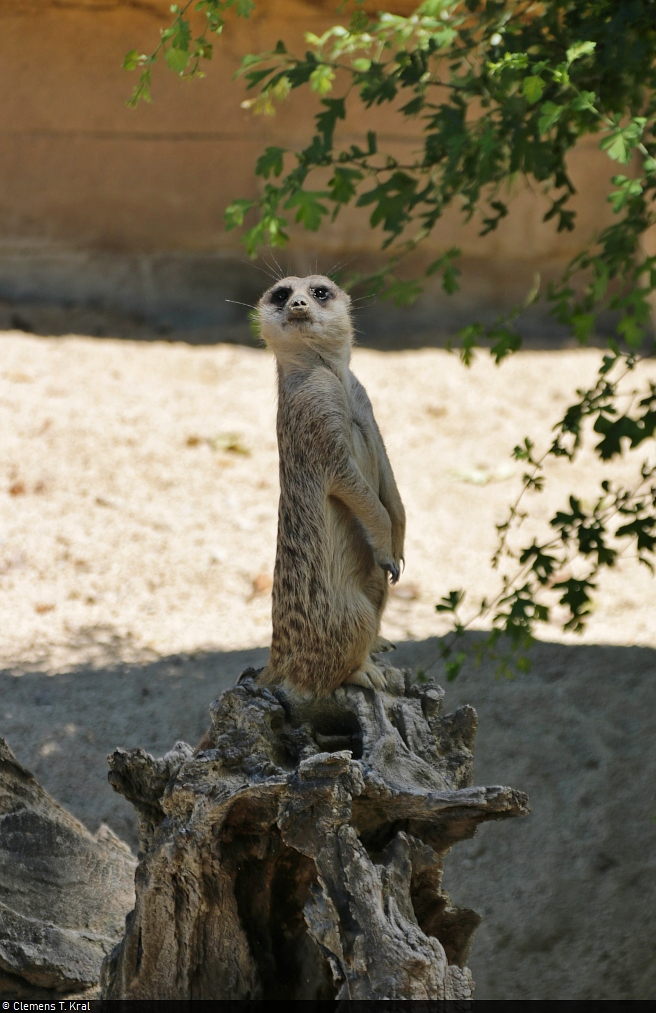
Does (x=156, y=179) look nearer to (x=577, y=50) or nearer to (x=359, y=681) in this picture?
(x=577, y=50)

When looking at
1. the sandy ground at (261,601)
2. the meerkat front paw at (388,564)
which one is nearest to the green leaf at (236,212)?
the meerkat front paw at (388,564)

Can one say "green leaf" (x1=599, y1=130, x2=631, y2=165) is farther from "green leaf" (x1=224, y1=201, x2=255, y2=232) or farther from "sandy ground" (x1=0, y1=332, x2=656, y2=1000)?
"sandy ground" (x1=0, y1=332, x2=656, y2=1000)

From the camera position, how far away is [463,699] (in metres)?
3.97

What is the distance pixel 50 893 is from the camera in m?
2.69

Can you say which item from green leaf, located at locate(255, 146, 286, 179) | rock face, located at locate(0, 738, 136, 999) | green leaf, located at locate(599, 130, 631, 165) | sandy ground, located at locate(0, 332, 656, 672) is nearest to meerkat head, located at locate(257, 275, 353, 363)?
green leaf, located at locate(255, 146, 286, 179)

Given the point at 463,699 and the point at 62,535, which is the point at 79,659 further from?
the point at 463,699

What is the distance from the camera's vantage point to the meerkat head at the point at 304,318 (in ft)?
8.04

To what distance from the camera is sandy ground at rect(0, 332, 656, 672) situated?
4617 millimetres

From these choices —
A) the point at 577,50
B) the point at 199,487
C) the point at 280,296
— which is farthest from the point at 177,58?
the point at 199,487

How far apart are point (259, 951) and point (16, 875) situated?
2.62 feet

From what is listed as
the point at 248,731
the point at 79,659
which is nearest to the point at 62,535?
the point at 79,659

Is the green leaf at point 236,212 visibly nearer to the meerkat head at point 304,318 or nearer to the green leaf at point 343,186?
the green leaf at point 343,186

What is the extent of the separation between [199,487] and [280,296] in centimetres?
320

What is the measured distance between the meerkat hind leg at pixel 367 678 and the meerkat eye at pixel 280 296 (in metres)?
0.95
